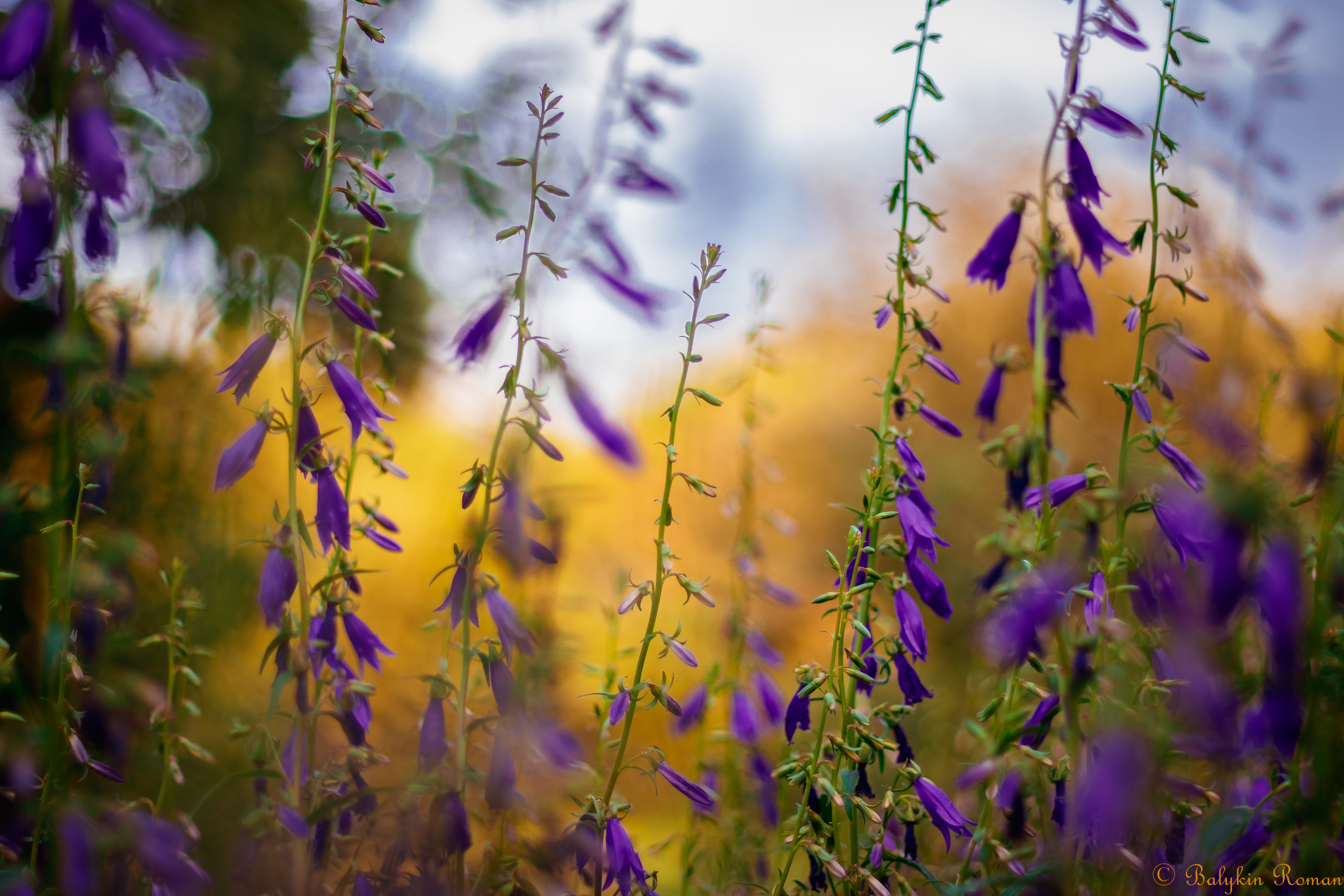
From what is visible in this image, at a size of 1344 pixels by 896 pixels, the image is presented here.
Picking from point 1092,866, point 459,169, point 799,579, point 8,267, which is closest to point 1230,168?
point 1092,866

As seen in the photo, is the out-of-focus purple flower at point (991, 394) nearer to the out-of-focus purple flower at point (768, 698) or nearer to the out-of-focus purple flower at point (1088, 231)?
the out-of-focus purple flower at point (1088, 231)

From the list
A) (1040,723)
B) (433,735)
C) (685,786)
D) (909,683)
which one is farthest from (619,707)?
(1040,723)

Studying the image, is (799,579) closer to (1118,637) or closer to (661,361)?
(661,361)

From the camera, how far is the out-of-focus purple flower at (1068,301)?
2.74ft

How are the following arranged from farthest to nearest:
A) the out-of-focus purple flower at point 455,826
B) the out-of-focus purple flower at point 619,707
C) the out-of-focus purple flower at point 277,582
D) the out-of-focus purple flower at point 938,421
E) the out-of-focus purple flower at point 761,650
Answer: the out-of-focus purple flower at point 761,650 → the out-of-focus purple flower at point 938,421 → the out-of-focus purple flower at point 619,707 → the out-of-focus purple flower at point 277,582 → the out-of-focus purple flower at point 455,826

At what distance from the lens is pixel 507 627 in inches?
33.1

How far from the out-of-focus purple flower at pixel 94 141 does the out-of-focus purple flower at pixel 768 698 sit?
1.49 meters

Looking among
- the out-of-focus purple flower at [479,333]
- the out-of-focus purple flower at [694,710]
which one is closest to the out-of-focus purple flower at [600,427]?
the out-of-focus purple flower at [479,333]

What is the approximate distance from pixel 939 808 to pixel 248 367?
40.4 inches

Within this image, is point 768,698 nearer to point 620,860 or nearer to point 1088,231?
point 620,860

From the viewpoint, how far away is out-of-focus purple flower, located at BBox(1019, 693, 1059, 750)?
0.85 meters

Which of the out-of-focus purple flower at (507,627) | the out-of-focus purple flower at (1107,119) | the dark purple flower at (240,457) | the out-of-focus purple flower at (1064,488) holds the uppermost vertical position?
the out-of-focus purple flower at (1107,119)

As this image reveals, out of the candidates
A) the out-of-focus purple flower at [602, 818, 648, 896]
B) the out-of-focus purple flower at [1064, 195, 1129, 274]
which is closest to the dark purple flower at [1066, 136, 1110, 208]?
the out-of-focus purple flower at [1064, 195, 1129, 274]

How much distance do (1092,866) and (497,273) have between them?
924 millimetres
